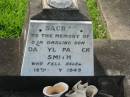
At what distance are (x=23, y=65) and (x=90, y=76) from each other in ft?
2.07

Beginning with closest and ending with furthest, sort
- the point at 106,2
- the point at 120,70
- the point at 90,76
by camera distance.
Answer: the point at 90,76, the point at 120,70, the point at 106,2

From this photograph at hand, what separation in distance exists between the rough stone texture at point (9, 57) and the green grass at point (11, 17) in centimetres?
101

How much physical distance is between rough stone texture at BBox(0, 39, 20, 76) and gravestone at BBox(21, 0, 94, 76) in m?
0.28

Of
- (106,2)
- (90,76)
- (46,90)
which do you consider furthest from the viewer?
(106,2)

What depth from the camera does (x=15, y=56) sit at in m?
4.34

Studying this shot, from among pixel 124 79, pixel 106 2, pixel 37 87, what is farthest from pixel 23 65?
pixel 106 2

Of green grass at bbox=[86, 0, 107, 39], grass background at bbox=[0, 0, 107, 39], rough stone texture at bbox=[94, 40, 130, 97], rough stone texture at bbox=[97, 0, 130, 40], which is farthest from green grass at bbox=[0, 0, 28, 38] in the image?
rough stone texture at bbox=[94, 40, 130, 97]

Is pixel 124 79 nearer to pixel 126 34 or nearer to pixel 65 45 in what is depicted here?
pixel 65 45

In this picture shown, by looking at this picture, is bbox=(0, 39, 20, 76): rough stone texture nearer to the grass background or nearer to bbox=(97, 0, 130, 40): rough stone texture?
the grass background

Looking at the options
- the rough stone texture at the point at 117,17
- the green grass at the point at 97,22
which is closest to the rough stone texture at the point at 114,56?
the rough stone texture at the point at 117,17

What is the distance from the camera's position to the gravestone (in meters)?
3.72

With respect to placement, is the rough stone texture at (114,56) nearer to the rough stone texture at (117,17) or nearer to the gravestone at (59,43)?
the gravestone at (59,43)

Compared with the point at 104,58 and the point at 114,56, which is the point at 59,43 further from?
the point at 114,56

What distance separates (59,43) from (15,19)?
2.28 meters
